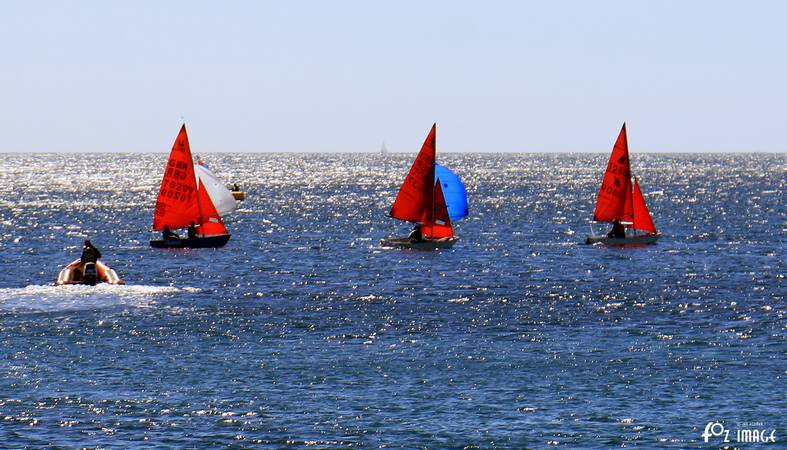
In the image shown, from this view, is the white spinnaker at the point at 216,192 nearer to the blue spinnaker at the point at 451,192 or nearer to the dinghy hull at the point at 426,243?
the dinghy hull at the point at 426,243

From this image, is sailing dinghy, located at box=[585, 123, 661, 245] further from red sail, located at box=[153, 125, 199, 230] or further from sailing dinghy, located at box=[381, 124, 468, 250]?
red sail, located at box=[153, 125, 199, 230]

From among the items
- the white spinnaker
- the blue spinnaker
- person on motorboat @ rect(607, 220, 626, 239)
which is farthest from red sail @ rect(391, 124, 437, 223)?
person on motorboat @ rect(607, 220, 626, 239)

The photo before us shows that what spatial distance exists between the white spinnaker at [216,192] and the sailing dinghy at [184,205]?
42 centimetres

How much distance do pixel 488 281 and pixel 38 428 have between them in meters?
40.3

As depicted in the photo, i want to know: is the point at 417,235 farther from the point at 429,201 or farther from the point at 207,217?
the point at 207,217

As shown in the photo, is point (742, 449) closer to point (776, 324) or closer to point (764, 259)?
point (776, 324)

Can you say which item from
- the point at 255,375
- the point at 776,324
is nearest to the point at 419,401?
the point at 255,375

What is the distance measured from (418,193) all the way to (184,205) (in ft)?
57.6

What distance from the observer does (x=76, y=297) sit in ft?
203

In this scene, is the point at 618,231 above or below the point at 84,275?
above

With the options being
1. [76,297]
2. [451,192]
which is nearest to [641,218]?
[451,192]

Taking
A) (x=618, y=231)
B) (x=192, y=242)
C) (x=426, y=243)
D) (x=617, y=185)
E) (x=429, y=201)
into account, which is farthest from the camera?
(x=618, y=231)

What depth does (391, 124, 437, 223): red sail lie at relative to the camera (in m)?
88.7

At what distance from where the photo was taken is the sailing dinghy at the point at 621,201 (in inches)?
3671
